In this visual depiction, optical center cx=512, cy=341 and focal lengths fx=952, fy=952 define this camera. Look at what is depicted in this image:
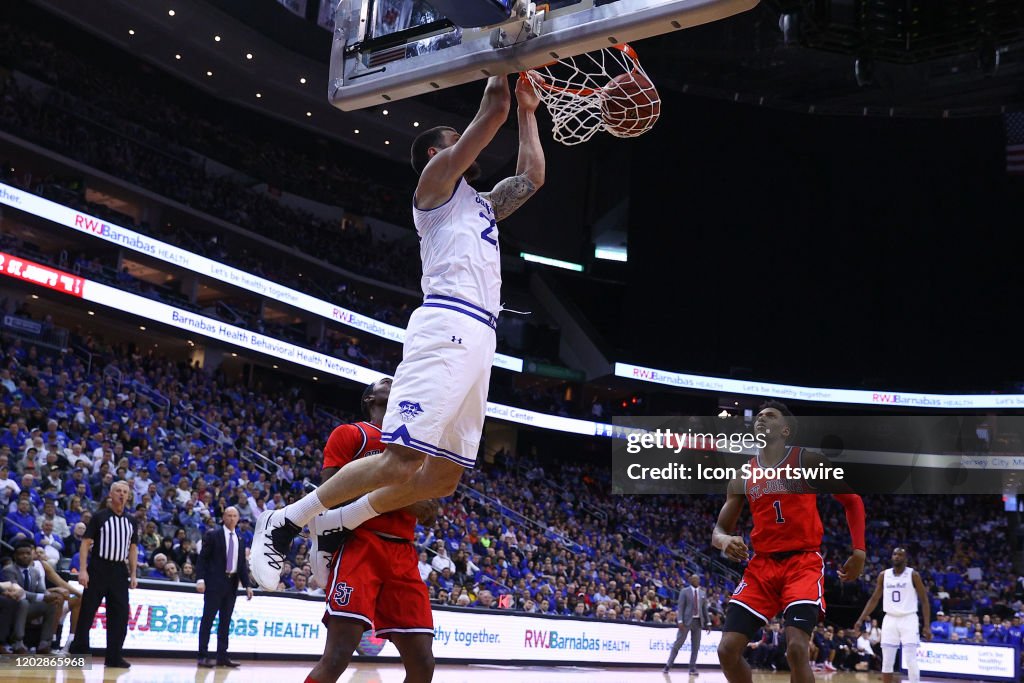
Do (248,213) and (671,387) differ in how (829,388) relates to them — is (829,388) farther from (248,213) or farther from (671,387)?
(248,213)

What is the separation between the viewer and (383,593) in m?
4.79

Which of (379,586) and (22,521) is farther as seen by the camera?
(22,521)

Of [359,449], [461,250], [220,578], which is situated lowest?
[220,578]

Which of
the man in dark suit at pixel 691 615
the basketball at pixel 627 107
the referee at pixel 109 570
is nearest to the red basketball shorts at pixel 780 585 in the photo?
the basketball at pixel 627 107

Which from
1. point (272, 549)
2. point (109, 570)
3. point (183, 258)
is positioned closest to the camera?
point (272, 549)

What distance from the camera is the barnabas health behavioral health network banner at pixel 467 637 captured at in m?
12.7

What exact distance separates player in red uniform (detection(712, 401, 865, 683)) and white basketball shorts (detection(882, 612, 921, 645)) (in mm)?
7072

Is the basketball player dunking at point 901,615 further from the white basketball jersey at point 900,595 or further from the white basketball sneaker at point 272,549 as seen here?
the white basketball sneaker at point 272,549

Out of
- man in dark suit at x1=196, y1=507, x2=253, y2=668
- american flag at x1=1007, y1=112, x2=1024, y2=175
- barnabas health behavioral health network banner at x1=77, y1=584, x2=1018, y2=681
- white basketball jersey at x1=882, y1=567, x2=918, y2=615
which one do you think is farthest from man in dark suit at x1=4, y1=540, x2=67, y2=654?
american flag at x1=1007, y1=112, x2=1024, y2=175

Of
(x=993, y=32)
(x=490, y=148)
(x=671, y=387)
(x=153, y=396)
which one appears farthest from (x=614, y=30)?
(x=671, y=387)

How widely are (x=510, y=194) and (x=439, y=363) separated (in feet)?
4.00

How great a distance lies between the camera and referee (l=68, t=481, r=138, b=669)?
10195 millimetres

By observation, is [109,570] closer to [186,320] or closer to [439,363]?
[439,363]

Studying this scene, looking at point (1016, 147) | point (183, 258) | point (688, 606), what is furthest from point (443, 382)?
point (1016, 147)
